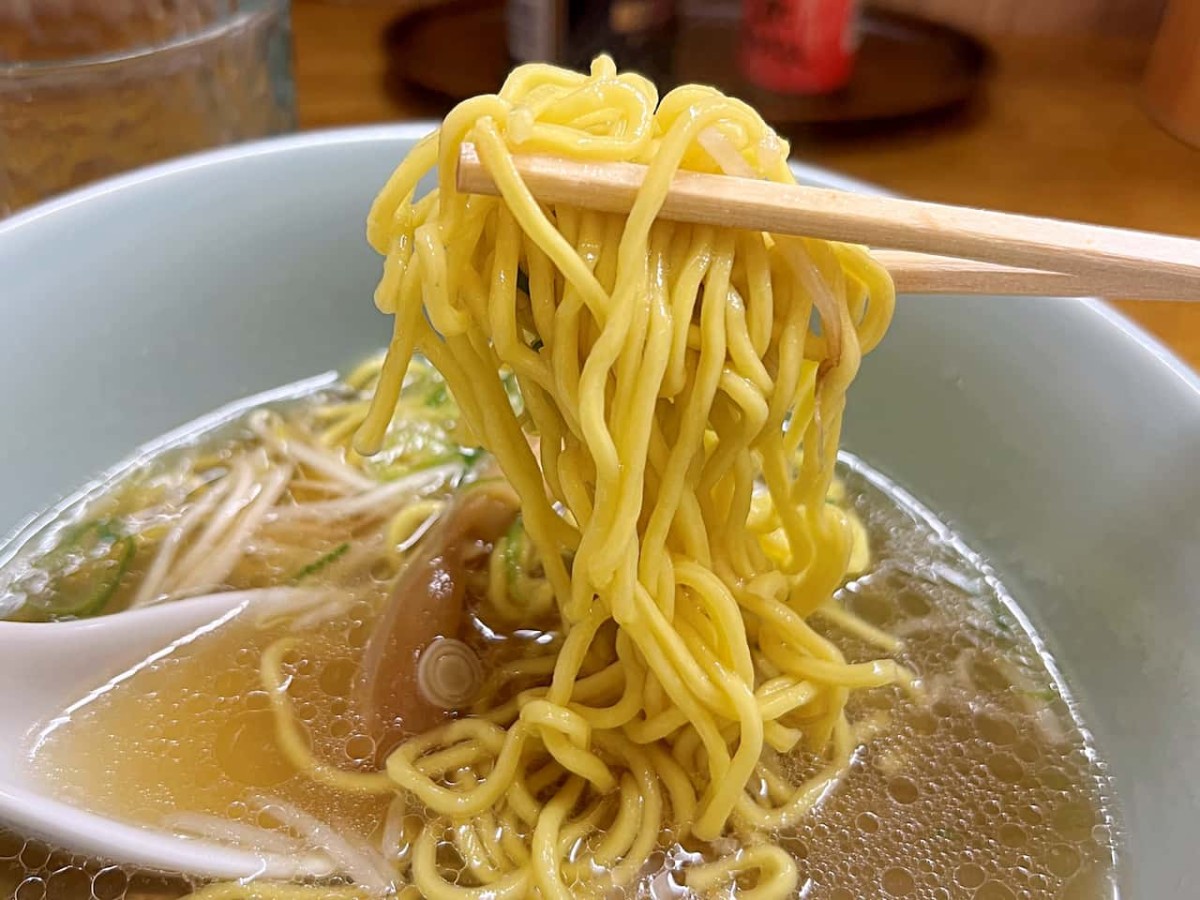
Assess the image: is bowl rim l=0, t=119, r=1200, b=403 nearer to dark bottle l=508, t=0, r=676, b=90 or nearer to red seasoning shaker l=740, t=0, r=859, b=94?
dark bottle l=508, t=0, r=676, b=90

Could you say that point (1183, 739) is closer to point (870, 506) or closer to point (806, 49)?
point (870, 506)

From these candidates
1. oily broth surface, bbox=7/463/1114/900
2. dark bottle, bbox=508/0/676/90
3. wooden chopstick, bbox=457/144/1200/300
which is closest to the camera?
wooden chopstick, bbox=457/144/1200/300

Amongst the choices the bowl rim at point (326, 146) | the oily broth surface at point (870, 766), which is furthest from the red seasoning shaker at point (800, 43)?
the oily broth surface at point (870, 766)

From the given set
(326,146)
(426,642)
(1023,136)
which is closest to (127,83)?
(326,146)

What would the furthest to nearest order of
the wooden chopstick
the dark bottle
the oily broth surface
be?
1. the dark bottle
2. the oily broth surface
3. the wooden chopstick

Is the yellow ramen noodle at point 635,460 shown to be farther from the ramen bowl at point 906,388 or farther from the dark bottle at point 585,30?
the dark bottle at point 585,30

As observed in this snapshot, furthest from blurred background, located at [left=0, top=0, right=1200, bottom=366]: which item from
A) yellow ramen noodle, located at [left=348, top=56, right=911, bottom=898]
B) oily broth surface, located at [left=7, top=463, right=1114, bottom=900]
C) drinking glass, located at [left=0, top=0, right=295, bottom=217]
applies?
yellow ramen noodle, located at [left=348, top=56, right=911, bottom=898]

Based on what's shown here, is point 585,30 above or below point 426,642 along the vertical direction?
above

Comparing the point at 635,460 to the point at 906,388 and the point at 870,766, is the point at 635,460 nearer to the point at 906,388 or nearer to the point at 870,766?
the point at 870,766
